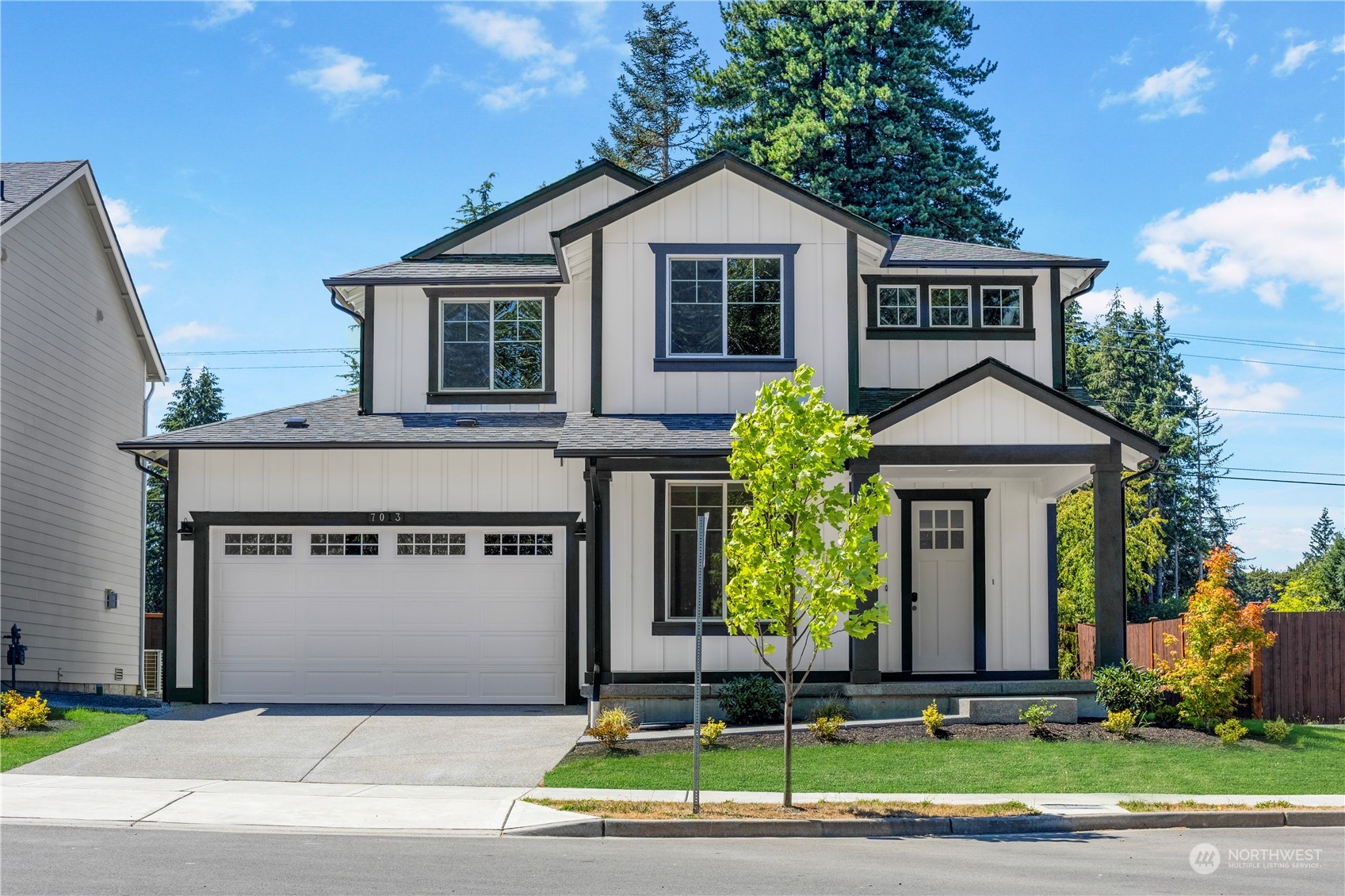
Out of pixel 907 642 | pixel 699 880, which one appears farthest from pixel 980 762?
pixel 699 880

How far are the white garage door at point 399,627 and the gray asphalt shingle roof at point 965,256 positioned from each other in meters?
6.88

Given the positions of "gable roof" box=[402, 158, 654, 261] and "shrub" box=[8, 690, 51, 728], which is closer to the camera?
"shrub" box=[8, 690, 51, 728]

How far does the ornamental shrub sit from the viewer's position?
15727 mm

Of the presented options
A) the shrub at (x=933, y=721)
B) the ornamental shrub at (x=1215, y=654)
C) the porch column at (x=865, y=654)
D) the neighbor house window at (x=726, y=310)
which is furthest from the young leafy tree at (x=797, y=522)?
the neighbor house window at (x=726, y=310)

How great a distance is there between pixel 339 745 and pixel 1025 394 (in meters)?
9.77

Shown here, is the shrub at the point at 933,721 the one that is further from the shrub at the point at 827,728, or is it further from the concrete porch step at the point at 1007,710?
the shrub at the point at 827,728

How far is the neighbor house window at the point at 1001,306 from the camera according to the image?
66.4 ft

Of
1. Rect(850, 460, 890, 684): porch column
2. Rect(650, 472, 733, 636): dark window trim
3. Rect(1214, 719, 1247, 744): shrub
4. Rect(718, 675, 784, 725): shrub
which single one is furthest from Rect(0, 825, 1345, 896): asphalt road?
Rect(650, 472, 733, 636): dark window trim

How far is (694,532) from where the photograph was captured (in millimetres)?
18141

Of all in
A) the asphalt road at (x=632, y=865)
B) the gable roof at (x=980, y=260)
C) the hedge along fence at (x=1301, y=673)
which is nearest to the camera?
the asphalt road at (x=632, y=865)

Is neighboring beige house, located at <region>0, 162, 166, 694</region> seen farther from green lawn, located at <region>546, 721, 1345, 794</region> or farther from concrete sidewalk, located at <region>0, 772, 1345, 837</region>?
green lawn, located at <region>546, 721, 1345, 794</region>

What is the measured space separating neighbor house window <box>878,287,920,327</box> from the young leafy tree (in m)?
7.62

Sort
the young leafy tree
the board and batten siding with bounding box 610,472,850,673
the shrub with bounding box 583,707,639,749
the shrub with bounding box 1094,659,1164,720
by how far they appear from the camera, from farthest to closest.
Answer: the board and batten siding with bounding box 610,472,850,673, the shrub with bounding box 1094,659,1164,720, the shrub with bounding box 583,707,639,749, the young leafy tree

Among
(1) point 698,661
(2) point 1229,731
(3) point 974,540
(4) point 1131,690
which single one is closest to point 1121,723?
(4) point 1131,690
